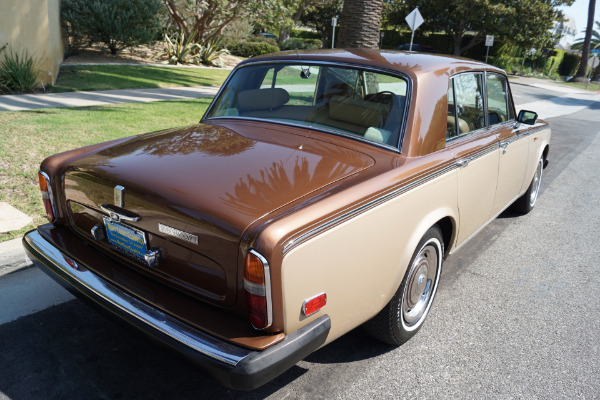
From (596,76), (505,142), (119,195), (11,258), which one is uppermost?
(119,195)

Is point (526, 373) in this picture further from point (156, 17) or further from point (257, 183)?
point (156, 17)

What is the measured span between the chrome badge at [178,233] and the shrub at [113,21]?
1451cm

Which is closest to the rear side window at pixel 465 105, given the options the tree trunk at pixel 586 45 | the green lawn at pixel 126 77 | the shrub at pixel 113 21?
the green lawn at pixel 126 77

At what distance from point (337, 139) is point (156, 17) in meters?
15.9

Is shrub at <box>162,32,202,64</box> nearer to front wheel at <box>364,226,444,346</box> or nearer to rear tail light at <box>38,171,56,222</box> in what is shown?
rear tail light at <box>38,171,56,222</box>

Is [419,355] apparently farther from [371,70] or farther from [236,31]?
[236,31]

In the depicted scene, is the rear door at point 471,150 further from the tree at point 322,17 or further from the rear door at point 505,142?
the tree at point 322,17

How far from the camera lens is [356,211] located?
2.31 metres

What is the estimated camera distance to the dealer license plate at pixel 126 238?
245 centimetres

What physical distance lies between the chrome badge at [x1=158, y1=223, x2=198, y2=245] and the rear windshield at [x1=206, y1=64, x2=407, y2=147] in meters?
1.32

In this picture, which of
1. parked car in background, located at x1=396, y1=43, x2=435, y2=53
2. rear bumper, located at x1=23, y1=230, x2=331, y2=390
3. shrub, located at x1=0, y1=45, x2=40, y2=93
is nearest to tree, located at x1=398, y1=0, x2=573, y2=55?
parked car in background, located at x1=396, y1=43, x2=435, y2=53

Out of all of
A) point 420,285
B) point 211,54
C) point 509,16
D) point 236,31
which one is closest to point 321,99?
point 420,285

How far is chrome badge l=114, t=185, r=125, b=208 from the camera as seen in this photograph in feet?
7.90

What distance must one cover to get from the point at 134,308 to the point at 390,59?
2291 mm
